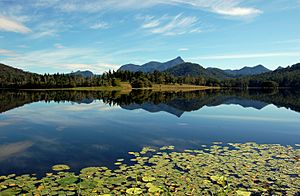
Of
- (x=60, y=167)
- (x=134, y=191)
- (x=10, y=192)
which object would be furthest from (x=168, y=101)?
(x=10, y=192)

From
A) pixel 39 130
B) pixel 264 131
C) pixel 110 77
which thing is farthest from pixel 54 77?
pixel 264 131

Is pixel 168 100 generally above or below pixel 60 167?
above

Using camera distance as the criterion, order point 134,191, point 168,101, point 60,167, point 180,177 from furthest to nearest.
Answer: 1. point 168,101
2. point 60,167
3. point 180,177
4. point 134,191

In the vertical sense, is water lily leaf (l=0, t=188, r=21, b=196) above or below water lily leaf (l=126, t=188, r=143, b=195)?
below

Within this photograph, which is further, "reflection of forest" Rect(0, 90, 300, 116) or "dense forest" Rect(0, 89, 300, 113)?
"dense forest" Rect(0, 89, 300, 113)

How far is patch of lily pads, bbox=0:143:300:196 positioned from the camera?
1216cm

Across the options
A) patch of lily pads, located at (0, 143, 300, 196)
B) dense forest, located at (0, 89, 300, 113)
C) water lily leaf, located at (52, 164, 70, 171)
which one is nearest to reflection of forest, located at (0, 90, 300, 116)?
dense forest, located at (0, 89, 300, 113)

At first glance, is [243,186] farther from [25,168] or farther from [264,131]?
[264,131]

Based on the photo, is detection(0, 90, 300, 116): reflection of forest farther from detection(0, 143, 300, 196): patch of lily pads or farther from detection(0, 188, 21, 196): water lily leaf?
detection(0, 188, 21, 196): water lily leaf

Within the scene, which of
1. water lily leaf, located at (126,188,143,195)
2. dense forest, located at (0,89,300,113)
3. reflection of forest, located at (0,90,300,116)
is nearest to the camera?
water lily leaf, located at (126,188,143,195)

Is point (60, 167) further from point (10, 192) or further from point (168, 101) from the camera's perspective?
point (168, 101)

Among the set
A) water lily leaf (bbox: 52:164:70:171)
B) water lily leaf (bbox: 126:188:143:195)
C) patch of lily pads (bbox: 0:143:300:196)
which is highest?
water lily leaf (bbox: 126:188:143:195)

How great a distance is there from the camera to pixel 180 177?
14.1m

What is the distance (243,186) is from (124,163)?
26.0ft
